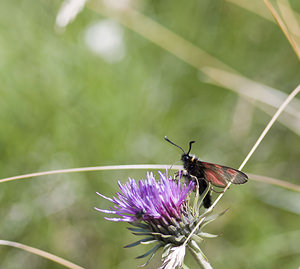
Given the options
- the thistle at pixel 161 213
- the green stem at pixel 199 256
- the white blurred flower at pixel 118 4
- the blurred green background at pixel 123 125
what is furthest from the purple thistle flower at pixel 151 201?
the white blurred flower at pixel 118 4

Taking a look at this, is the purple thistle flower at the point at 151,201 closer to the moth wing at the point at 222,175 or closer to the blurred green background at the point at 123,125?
the moth wing at the point at 222,175

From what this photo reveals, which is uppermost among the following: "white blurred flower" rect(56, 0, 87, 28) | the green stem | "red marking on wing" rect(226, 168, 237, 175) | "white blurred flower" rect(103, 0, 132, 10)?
"white blurred flower" rect(103, 0, 132, 10)

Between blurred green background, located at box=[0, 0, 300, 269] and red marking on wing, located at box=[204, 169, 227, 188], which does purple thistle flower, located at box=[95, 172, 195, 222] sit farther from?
blurred green background, located at box=[0, 0, 300, 269]

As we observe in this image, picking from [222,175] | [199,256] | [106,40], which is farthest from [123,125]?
[199,256]

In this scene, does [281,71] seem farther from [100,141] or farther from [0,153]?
[0,153]

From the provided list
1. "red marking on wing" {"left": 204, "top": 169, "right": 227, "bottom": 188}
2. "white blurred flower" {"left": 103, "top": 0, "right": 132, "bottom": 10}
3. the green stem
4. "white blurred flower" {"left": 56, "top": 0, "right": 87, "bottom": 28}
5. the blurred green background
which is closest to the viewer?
the green stem

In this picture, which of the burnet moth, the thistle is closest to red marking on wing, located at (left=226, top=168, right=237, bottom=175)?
the burnet moth

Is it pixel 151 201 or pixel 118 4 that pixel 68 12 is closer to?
pixel 151 201
